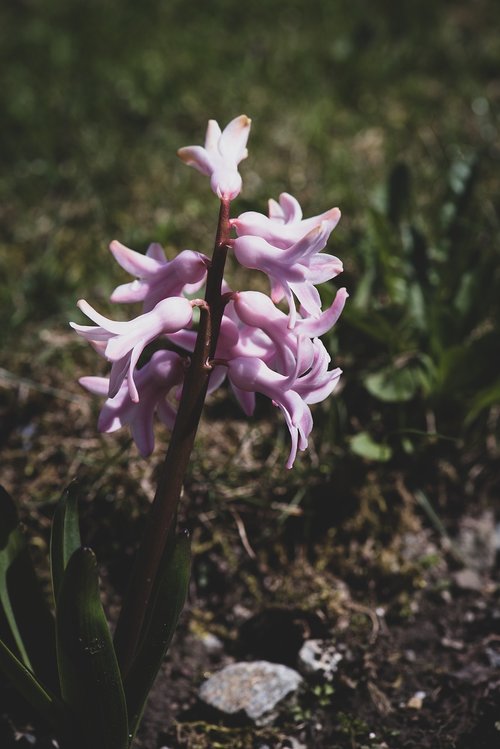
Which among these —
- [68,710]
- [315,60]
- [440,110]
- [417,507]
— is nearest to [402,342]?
[417,507]

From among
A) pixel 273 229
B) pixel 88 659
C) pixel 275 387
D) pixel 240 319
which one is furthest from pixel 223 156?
pixel 88 659

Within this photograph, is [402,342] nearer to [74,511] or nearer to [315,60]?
[74,511]

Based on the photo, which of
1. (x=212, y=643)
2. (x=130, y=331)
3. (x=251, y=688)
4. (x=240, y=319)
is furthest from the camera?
(x=212, y=643)

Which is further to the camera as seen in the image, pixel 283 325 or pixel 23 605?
pixel 23 605

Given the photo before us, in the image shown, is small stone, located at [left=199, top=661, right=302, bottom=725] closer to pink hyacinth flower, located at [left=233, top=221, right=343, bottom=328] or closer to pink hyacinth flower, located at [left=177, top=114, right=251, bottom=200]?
pink hyacinth flower, located at [left=233, top=221, right=343, bottom=328]

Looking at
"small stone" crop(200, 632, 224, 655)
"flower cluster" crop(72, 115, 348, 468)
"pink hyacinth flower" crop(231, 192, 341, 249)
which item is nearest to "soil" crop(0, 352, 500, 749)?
"small stone" crop(200, 632, 224, 655)

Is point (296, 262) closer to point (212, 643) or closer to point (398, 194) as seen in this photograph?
point (212, 643)

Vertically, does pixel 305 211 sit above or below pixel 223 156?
above
